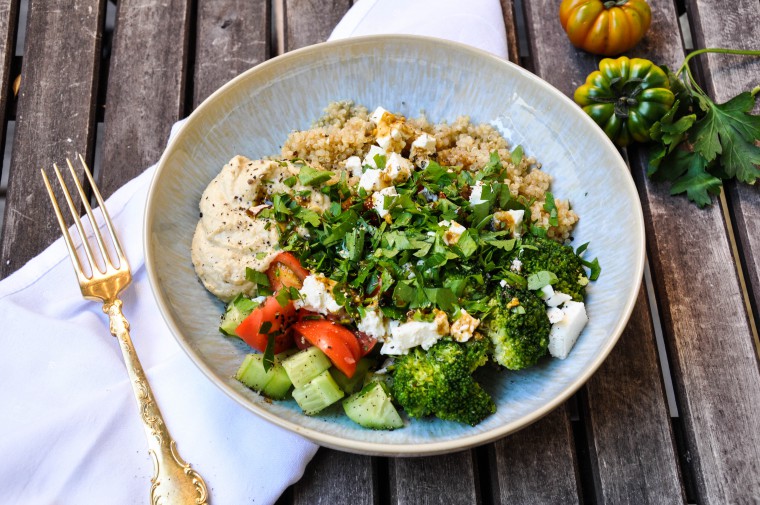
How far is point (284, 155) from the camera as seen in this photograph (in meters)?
2.66

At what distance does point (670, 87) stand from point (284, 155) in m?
1.71

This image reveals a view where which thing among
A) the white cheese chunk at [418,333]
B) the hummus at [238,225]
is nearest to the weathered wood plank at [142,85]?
the hummus at [238,225]

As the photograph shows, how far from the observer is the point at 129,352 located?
98.5 inches

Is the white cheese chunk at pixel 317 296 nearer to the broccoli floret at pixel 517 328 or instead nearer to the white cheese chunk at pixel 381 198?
the white cheese chunk at pixel 381 198

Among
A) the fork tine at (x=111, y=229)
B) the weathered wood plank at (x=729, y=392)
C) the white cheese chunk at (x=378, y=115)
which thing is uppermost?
the fork tine at (x=111, y=229)

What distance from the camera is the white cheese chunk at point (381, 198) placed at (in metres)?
2.44

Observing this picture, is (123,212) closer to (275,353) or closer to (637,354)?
(275,353)

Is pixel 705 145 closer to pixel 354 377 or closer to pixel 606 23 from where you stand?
pixel 606 23

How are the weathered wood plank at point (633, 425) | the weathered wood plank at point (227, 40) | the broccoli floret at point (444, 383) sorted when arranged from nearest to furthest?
the broccoli floret at point (444, 383)
the weathered wood plank at point (633, 425)
the weathered wood plank at point (227, 40)

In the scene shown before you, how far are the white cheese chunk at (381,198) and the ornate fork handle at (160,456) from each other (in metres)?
1.06

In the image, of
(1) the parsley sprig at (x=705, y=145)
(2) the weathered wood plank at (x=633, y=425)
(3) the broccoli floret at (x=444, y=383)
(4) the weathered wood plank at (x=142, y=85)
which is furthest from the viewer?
(4) the weathered wood plank at (x=142, y=85)

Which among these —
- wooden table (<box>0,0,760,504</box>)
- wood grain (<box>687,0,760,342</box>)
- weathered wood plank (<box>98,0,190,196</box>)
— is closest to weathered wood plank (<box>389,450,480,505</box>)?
wooden table (<box>0,0,760,504</box>)

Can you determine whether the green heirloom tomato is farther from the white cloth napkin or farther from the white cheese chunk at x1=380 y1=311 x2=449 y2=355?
the white cloth napkin

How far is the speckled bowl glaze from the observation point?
2.24 metres
